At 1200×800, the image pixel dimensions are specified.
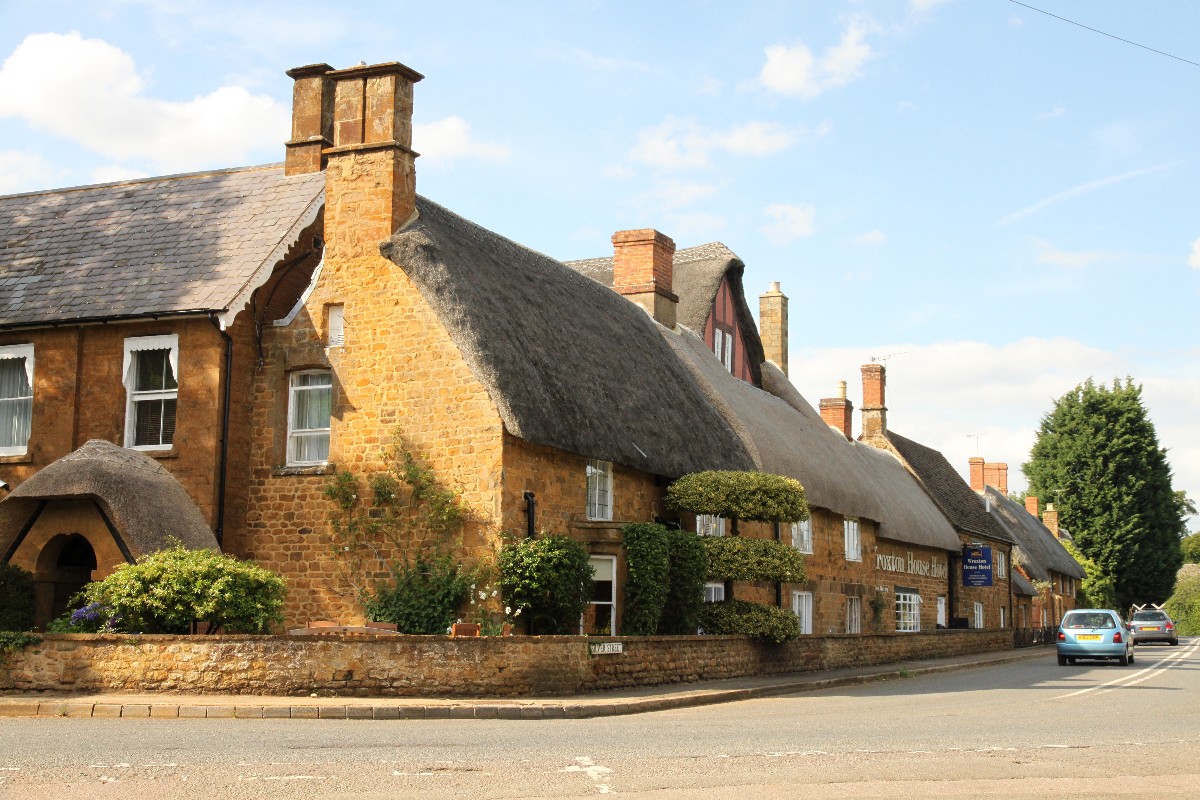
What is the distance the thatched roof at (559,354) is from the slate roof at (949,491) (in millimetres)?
20547

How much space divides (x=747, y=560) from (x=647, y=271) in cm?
1165

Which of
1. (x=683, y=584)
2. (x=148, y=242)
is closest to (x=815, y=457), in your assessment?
(x=683, y=584)

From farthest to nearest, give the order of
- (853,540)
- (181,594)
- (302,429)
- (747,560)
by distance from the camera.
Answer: (853,540), (747,560), (302,429), (181,594)

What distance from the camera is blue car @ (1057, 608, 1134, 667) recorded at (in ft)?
104

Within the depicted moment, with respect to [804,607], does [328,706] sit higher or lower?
lower

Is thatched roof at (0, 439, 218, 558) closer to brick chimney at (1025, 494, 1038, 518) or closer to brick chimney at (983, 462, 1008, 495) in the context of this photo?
brick chimney at (983, 462, 1008, 495)

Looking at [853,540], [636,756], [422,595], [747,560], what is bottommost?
[636,756]

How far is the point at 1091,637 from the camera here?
3180 centimetres

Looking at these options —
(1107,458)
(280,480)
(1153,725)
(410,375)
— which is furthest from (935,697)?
(1107,458)

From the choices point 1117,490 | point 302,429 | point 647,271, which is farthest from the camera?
point 1117,490

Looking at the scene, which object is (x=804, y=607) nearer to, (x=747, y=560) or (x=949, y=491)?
(x=747, y=560)

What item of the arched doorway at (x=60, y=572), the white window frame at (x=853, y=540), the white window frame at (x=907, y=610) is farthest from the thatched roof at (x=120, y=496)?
the white window frame at (x=907, y=610)

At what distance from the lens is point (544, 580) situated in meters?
20.0

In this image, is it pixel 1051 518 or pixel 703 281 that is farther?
pixel 1051 518
